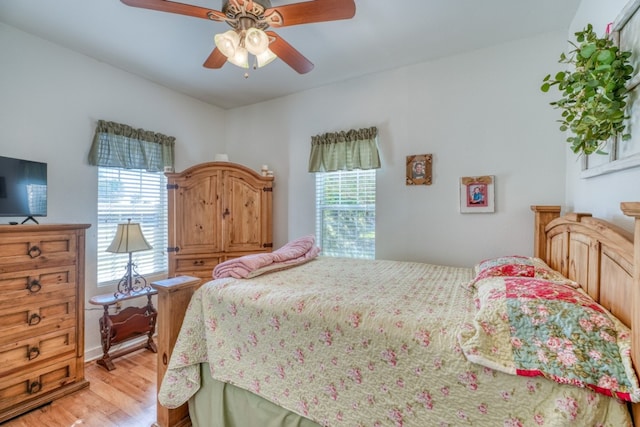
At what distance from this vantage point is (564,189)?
2320 millimetres

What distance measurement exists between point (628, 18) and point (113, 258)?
3953 mm

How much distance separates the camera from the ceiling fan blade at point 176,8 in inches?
58.8

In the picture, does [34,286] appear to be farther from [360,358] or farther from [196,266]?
[360,358]

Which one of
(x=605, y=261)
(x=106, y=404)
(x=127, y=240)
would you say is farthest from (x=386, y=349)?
(x=127, y=240)

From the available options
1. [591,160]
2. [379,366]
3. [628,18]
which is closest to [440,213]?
[591,160]

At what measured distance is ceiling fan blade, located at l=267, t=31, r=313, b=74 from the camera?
1.77 meters

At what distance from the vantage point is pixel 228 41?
5.50 ft

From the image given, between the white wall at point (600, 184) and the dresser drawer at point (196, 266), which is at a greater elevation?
the white wall at point (600, 184)

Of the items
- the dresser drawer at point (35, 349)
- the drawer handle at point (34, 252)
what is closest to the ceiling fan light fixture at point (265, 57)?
the drawer handle at point (34, 252)

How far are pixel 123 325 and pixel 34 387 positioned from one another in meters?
0.71

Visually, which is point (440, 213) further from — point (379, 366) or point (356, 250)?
point (379, 366)

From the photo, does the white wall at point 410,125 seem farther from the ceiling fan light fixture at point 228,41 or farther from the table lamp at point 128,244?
the ceiling fan light fixture at point 228,41

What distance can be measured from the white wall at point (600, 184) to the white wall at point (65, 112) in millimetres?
3741

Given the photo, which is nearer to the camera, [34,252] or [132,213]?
[34,252]
